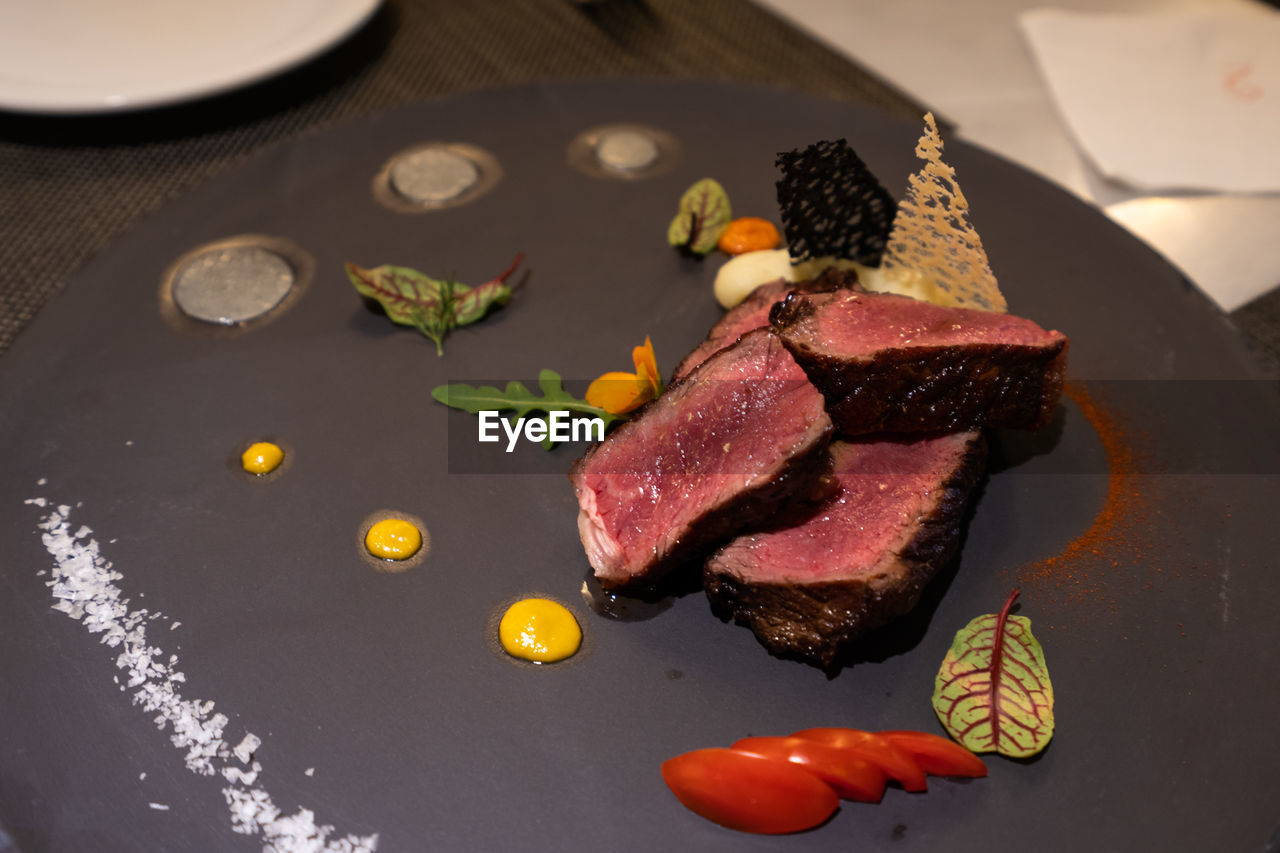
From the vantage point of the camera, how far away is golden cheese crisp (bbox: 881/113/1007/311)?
7.84 feet

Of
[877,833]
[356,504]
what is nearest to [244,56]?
[356,504]

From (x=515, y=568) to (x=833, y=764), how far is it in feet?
2.95

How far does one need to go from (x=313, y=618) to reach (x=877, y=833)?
137 centimetres

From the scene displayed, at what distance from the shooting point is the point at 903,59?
4496 mm

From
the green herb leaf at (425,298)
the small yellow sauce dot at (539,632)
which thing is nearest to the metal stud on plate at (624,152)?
the green herb leaf at (425,298)

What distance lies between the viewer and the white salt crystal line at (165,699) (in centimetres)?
190

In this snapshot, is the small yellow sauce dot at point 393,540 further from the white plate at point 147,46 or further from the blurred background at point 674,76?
the white plate at point 147,46

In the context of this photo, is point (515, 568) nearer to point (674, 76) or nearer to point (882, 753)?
point (882, 753)

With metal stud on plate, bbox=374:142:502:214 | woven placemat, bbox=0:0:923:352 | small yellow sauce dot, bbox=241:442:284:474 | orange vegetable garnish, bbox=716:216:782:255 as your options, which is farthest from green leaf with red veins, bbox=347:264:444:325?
woven placemat, bbox=0:0:923:352

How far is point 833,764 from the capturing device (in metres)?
1.89

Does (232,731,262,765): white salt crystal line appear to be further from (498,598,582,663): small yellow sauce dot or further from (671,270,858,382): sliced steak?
(671,270,858,382): sliced steak

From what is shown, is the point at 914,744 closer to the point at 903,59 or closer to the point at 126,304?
the point at 126,304

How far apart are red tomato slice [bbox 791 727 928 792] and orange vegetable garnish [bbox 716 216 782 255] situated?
162 cm

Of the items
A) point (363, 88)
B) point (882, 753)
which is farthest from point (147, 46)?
point (882, 753)
